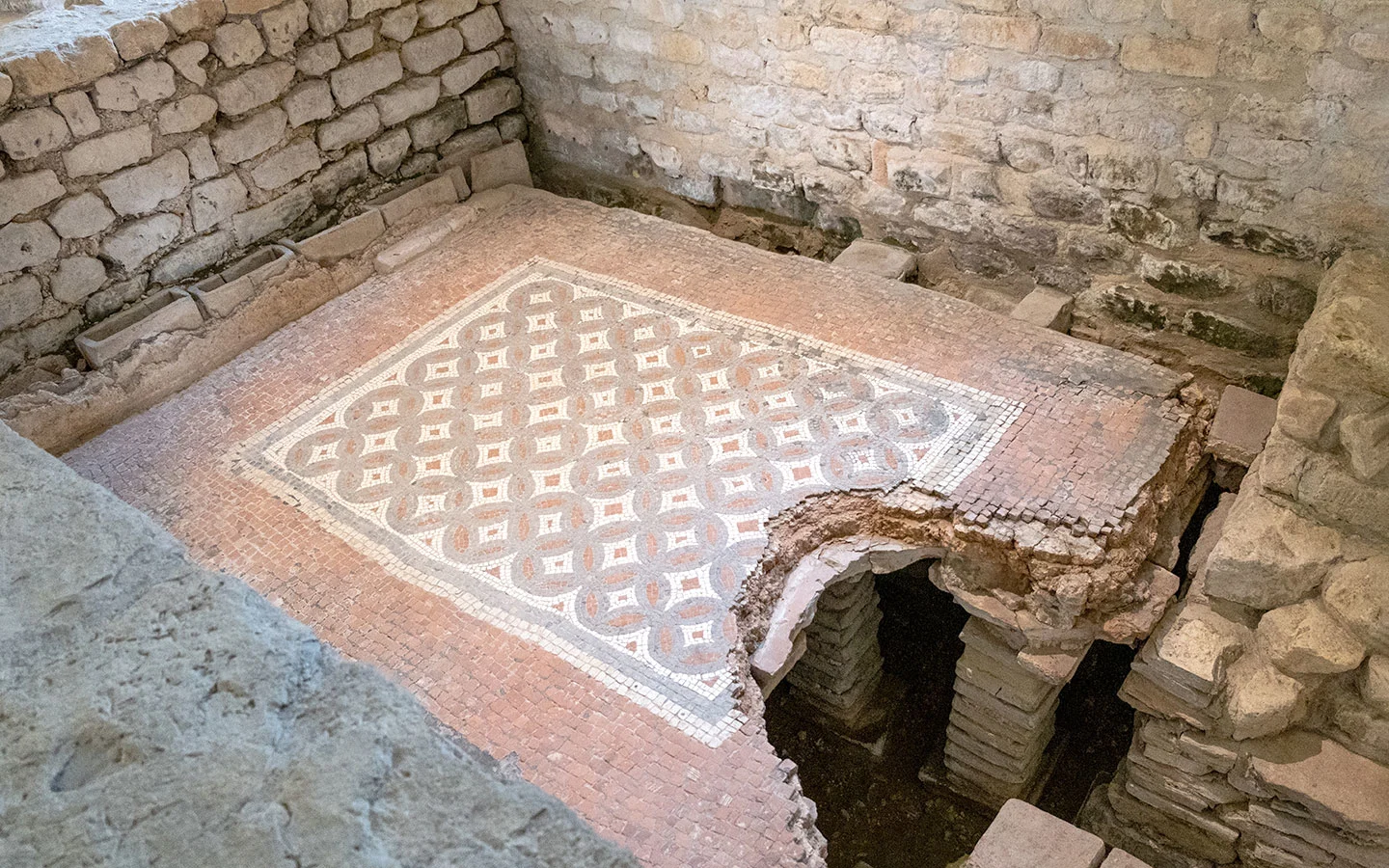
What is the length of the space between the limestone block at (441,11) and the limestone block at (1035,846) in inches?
169

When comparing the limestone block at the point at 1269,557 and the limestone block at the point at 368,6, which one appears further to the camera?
the limestone block at the point at 368,6

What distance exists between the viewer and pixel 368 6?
188 inches

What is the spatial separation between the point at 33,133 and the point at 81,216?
343 millimetres

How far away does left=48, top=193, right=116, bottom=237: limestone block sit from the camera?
401 centimetres

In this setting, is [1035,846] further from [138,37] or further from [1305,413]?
[138,37]

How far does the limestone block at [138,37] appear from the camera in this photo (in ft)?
13.1

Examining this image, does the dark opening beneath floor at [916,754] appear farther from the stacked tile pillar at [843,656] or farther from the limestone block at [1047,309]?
the limestone block at [1047,309]

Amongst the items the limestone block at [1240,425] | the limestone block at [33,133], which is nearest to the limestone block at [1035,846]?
the limestone block at [1240,425]

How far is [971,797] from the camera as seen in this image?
14.2ft

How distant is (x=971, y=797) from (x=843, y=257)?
2373mm

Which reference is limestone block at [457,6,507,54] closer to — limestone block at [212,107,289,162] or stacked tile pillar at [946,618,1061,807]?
limestone block at [212,107,289,162]

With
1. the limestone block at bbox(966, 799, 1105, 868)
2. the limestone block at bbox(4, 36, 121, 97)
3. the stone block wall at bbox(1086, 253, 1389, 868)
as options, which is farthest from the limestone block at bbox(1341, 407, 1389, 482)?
the limestone block at bbox(4, 36, 121, 97)

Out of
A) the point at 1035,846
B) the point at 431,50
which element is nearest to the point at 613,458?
the point at 1035,846

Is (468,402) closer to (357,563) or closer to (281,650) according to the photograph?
(357,563)
